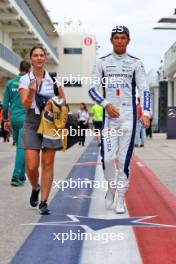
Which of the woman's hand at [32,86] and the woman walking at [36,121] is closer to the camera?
the woman's hand at [32,86]

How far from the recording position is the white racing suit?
6.91 meters

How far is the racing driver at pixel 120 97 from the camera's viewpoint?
22.6ft

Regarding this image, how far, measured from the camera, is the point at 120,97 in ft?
22.6

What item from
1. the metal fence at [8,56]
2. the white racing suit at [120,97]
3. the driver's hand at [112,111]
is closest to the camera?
the driver's hand at [112,111]

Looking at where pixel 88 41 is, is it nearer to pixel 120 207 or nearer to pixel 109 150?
pixel 109 150

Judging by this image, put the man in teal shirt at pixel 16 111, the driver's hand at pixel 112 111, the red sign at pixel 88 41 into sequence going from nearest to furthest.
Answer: the driver's hand at pixel 112 111 < the man in teal shirt at pixel 16 111 < the red sign at pixel 88 41

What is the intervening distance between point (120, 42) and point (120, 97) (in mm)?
601

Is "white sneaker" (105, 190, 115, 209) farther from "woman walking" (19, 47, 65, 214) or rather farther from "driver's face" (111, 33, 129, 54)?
"driver's face" (111, 33, 129, 54)

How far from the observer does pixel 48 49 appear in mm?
67438

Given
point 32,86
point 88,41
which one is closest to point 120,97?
point 32,86

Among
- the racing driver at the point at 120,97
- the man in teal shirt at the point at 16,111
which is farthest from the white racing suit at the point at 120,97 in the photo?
the man in teal shirt at the point at 16,111

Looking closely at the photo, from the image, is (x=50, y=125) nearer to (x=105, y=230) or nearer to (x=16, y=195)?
(x=105, y=230)

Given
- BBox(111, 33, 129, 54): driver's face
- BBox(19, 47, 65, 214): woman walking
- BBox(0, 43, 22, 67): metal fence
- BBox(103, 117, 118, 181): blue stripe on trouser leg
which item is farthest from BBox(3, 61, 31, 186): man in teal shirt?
BBox(0, 43, 22, 67): metal fence

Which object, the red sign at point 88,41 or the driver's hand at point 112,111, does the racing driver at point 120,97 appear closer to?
the driver's hand at point 112,111
